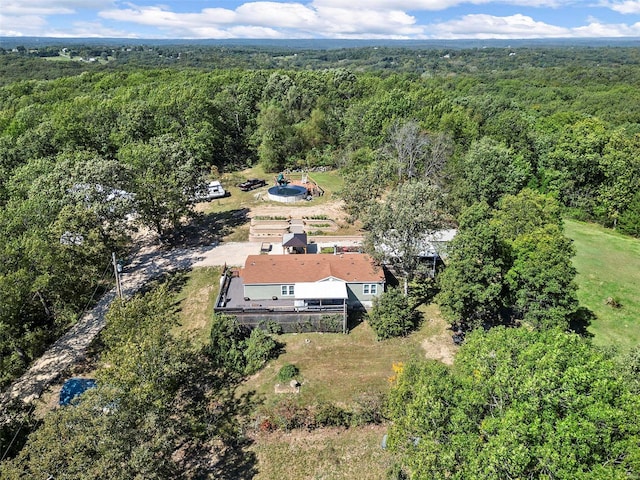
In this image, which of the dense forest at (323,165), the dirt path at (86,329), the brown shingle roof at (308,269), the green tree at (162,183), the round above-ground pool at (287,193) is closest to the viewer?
the dirt path at (86,329)

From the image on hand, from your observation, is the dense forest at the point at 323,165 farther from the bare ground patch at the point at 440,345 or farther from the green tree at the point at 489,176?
the bare ground patch at the point at 440,345

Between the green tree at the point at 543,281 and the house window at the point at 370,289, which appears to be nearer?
the green tree at the point at 543,281

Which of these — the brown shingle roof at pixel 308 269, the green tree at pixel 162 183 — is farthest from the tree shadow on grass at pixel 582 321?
the green tree at pixel 162 183

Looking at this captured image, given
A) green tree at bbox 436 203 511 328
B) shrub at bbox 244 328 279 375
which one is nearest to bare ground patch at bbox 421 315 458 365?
green tree at bbox 436 203 511 328

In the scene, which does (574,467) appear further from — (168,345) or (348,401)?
(168,345)

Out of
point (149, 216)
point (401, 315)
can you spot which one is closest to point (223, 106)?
point (149, 216)

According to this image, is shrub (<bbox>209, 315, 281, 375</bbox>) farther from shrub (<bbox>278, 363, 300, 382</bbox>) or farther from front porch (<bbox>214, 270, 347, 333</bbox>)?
shrub (<bbox>278, 363, 300, 382</bbox>)
